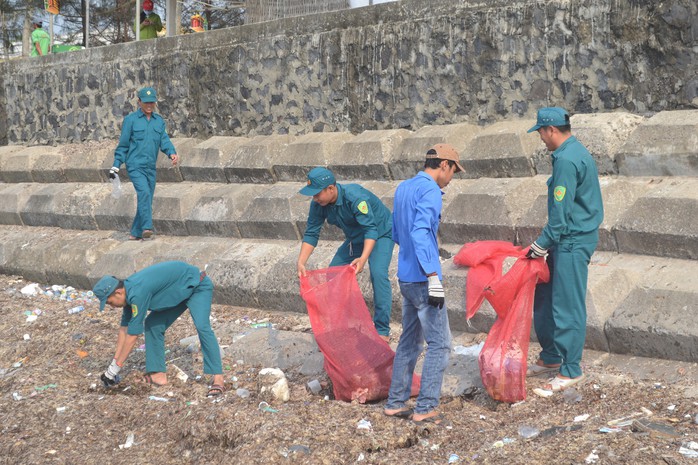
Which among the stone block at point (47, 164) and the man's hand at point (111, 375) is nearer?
the man's hand at point (111, 375)

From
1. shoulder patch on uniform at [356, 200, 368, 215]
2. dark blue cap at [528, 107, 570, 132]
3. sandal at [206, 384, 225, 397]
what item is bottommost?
sandal at [206, 384, 225, 397]

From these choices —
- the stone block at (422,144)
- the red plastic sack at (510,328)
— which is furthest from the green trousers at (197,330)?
the stone block at (422,144)

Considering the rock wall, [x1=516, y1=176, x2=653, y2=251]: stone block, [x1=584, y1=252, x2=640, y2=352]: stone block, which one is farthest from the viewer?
the rock wall

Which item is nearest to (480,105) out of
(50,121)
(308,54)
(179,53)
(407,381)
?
(308,54)

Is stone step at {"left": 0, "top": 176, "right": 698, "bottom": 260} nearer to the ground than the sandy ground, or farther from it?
farther from it

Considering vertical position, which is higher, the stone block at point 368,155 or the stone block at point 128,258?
the stone block at point 368,155

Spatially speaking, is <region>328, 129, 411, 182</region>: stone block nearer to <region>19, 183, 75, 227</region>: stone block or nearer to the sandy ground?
the sandy ground

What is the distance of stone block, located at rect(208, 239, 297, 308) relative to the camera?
7.98 meters

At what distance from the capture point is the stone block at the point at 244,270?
798 cm

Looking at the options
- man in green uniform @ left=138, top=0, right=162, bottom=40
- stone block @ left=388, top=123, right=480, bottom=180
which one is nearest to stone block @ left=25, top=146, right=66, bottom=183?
man in green uniform @ left=138, top=0, right=162, bottom=40

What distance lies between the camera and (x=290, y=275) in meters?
7.71

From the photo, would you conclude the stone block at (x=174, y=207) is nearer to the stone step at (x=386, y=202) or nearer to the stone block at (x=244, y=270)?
the stone step at (x=386, y=202)

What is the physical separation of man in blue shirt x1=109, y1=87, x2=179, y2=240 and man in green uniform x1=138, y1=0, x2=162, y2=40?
10.6 ft

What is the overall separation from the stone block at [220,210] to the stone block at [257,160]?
0.13m
